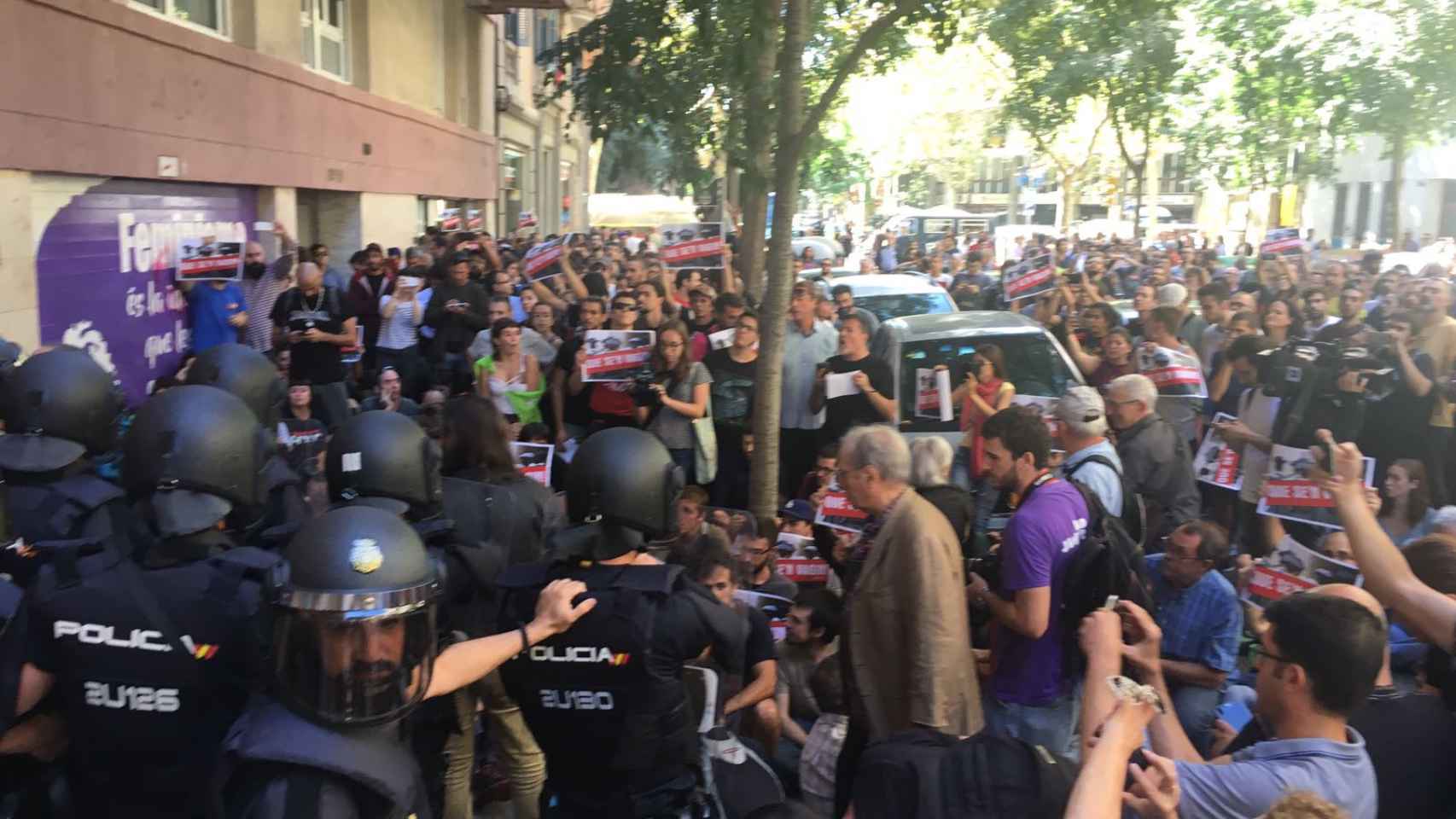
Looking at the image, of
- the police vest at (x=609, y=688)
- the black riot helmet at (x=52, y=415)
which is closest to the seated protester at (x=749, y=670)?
the police vest at (x=609, y=688)

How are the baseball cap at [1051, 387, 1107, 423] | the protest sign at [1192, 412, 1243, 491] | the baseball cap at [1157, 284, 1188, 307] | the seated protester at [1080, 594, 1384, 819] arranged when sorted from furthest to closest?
the baseball cap at [1157, 284, 1188, 307]
the protest sign at [1192, 412, 1243, 491]
the baseball cap at [1051, 387, 1107, 423]
the seated protester at [1080, 594, 1384, 819]

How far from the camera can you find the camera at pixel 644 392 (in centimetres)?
777

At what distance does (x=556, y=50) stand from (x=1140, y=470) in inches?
423

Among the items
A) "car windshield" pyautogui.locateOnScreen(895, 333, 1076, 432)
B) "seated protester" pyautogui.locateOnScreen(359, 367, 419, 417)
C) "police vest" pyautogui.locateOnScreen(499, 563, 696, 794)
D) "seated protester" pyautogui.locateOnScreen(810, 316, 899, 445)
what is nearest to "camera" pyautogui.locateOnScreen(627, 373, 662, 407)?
"seated protester" pyautogui.locateOnScreen(810, 316, 899, 445)

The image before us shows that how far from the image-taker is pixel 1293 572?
485cm

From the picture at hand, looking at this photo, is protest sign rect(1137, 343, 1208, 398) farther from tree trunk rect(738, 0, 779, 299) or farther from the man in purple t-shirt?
the man in purple t-shirt

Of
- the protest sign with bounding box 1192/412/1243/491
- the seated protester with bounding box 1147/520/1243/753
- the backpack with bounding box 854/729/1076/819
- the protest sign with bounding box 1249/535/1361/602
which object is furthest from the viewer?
the protest sign with bounding box 1192/412/1243/491

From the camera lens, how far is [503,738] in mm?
4281

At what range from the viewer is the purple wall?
28.2 feet

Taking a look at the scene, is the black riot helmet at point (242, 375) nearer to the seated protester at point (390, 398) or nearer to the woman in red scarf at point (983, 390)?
the seated protester at point (390, 398)

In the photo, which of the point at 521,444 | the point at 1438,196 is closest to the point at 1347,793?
the point at 521,444

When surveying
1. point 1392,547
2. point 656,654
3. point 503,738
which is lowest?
point 503,738

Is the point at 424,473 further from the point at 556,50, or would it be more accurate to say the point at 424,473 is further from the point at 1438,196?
the point at 1438,196

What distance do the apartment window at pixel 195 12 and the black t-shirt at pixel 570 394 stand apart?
4905 millimetres
